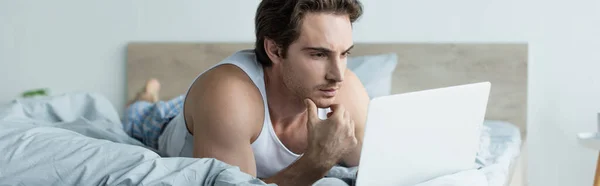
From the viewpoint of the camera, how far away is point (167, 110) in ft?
7.65

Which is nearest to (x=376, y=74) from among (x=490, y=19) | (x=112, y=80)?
(x=490, y=19)

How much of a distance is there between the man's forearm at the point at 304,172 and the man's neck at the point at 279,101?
0.64ft

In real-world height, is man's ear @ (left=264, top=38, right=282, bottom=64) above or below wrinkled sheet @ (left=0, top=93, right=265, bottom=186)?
above

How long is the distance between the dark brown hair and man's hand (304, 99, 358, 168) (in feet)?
0.53

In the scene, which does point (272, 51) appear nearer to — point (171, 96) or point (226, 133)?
point (226, 133)

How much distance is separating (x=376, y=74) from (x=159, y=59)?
1016 mm

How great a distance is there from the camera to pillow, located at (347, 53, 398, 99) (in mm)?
2732

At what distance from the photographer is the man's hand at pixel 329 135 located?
1.51m

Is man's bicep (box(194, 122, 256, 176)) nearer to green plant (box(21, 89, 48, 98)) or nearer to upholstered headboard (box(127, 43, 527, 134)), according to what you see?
upholstered headboard (box(127, 43, 527, 134))

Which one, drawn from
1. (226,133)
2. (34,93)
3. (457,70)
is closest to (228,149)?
(226,133)

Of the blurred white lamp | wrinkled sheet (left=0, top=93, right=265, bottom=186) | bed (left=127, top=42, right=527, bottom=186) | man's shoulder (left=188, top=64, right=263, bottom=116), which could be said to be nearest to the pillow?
bed (left=127, top=42, right=527, bottom=186)

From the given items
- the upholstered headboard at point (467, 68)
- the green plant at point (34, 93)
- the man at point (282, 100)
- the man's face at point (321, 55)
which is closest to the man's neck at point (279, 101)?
the man at point (282, 100)

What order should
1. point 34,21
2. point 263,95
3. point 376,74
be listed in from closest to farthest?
point 263,95
point 376,74
point 34,21

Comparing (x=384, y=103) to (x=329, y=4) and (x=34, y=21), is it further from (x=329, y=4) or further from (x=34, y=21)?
(x=34, y=21)
